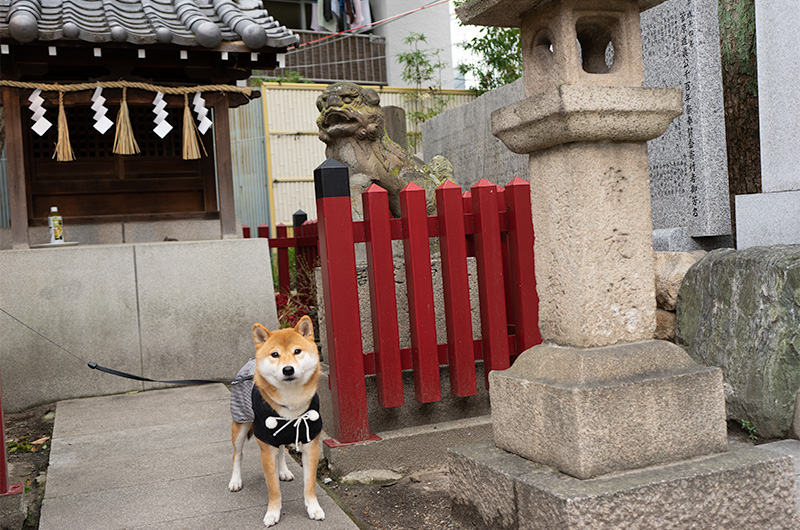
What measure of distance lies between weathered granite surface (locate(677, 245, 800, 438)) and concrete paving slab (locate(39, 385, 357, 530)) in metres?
2.30

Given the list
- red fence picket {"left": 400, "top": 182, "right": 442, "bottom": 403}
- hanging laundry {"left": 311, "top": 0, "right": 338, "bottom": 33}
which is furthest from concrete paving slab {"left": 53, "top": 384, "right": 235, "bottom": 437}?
hanging laundry {"left": 311, "top": 0, "right": 338, "bottom": 33}

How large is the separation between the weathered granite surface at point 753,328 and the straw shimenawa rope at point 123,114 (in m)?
4.94

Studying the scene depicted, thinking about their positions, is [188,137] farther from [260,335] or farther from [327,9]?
[327,9]

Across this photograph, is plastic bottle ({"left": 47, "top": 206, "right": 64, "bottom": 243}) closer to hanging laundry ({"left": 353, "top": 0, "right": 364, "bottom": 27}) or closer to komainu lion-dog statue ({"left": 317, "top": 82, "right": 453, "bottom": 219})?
komainu lion-dog statue ({"left": 317, "top": 82, "right": 453, "bottom": 219})

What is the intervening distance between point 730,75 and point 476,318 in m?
3.20

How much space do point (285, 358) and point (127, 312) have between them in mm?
4088

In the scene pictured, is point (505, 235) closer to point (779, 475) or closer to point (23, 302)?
point (779, 475)

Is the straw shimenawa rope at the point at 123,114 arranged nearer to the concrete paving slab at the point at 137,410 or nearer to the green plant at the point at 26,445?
the concrete paving slab at the point at 137,410

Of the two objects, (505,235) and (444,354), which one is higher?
(505,235)

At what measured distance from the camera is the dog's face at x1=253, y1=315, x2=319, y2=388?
3041mm

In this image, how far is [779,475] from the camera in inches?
109

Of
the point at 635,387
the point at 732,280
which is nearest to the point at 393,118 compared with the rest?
the point at 732,280

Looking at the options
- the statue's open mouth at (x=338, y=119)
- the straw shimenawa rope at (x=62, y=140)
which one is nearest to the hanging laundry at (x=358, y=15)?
the straw shimenawa rope at (x=62, y=140)

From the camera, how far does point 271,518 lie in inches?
124
